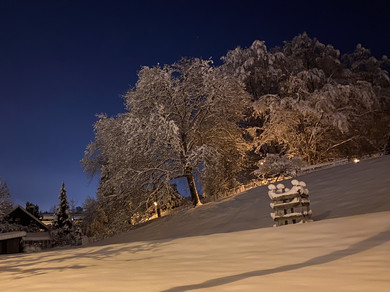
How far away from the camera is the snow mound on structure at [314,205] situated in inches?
485

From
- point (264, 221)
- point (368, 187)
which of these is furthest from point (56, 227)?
point (368, 187)

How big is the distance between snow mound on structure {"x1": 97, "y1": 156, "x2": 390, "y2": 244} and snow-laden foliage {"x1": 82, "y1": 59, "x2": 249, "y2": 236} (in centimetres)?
239

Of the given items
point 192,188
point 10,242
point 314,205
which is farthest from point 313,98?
point 10,242

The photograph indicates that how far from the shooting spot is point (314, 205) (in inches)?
544

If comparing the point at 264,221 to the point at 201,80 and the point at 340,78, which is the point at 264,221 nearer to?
the point at 201,80

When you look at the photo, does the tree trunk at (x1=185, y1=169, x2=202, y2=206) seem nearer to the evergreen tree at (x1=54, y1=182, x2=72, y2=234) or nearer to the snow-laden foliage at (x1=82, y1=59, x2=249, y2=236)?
the snow-laden foliage at (x1=82, y1=59, x2=249, y2=236)

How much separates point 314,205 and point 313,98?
13710 millimetres

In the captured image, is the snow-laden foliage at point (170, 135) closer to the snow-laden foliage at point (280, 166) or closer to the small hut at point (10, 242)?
the snow-laden foliage at point (280, 166)

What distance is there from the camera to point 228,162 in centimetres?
2448

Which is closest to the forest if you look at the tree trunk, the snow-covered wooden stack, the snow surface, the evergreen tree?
the tree trunk

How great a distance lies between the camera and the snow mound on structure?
1232 cm

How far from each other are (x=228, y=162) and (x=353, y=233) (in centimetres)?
1762

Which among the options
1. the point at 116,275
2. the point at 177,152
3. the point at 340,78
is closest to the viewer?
the point at 116,275

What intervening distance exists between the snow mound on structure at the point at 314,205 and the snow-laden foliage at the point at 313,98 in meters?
6.58
